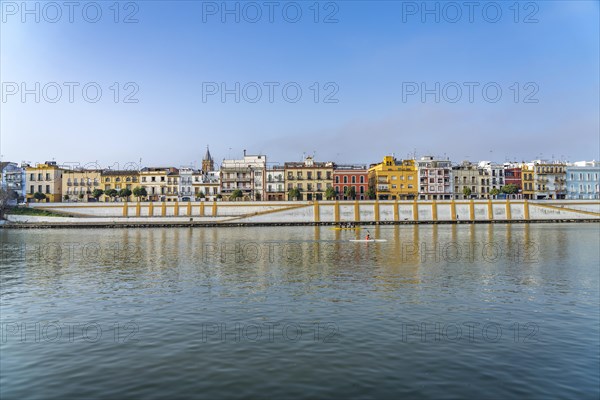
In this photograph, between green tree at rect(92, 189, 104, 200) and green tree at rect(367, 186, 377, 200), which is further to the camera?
green tree at rect(367, 186, 377, 200)

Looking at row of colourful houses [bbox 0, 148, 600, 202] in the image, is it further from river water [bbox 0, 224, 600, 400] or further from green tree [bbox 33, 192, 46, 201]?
→ river water [bbox 0, 224, 600, 400]

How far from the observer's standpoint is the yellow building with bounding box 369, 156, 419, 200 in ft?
400

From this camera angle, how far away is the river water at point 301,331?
13.0m

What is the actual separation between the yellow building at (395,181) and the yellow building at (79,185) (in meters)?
74.7

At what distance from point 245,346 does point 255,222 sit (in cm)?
8270

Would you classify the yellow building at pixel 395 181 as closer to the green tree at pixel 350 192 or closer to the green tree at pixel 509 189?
the green tree at pixel 350 192

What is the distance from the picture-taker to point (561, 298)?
23.7 meters

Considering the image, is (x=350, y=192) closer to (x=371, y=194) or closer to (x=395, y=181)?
(x=371, y=194)

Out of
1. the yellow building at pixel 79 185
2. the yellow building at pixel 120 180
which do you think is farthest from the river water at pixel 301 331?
the yellow building at pixel 79 185

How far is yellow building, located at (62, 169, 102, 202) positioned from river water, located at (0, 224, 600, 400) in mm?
95442

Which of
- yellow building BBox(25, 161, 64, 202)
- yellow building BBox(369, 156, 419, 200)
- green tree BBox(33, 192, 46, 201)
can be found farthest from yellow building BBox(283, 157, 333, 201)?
green tree BBox(33, 192, 46, 201)

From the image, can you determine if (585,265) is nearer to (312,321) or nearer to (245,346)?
(312,321)

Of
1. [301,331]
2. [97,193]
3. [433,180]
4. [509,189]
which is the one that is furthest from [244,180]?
[301,331]

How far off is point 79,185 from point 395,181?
8382 cm
